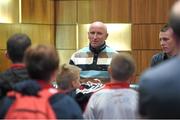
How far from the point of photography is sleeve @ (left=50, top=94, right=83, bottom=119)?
7.38 ft

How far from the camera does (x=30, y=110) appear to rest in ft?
7.09

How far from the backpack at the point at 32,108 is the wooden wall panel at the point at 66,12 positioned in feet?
17.4

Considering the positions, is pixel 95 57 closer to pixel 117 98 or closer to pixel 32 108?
pixel 117 98

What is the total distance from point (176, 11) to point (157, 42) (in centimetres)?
541

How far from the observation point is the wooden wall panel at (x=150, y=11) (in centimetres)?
698

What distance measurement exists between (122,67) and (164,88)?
1.10 m

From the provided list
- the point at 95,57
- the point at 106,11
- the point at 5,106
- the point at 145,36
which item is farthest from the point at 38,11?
the point at 5,106

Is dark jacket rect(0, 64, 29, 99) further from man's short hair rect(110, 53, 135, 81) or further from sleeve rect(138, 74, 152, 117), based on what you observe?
sleeve rect(138, 74, 152, 117)

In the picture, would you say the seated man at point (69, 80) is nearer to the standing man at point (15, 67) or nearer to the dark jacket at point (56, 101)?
the standing man at point (15, 67)

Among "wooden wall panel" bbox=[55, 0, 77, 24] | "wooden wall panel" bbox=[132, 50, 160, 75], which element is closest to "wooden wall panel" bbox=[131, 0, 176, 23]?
"wooden wall panel" bbox=[132, 50, 160, 75]

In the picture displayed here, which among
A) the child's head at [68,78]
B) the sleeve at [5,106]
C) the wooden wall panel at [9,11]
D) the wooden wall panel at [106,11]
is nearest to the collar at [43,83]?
the sleeve at [5,106]

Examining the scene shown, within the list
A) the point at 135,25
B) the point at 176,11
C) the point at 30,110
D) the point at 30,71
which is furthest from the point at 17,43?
the point at 135,25

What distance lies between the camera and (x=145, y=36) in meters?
7.04

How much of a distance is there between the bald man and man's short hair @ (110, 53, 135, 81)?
1.32 m
